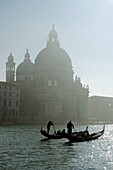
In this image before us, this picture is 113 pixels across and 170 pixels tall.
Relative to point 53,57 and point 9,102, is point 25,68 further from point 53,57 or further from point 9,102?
point 9,102

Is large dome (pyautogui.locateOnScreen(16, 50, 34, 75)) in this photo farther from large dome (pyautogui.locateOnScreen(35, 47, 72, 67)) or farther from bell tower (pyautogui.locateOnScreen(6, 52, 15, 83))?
large dome (pyautogui.locateOnScreen(35, 47, 72, 67))

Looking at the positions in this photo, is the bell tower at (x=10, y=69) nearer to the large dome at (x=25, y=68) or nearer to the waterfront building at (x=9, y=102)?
the large dome at (x=25, y=68)

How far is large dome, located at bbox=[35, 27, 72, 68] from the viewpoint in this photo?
93.6 metres

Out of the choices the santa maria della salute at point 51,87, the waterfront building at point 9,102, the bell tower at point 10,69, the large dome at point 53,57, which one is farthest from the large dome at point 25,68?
the waterfront building at point 9,102

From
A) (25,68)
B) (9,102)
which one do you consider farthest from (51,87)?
(9,102)

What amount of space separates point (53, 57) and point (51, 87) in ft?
23.5

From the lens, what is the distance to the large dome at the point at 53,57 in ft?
307

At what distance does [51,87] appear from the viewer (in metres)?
91.9

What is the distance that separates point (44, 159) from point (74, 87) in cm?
7495

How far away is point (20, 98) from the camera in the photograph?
87.9 m

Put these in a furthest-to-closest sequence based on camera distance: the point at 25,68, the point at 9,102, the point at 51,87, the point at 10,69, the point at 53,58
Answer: the point at 25,68, the point at 10,69, the point at 53,58, the point at 51,87, the point at 9,102

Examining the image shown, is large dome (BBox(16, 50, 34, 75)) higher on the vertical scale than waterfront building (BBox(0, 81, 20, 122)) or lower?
higher

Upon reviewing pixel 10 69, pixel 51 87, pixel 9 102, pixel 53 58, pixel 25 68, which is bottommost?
pixel 9 102

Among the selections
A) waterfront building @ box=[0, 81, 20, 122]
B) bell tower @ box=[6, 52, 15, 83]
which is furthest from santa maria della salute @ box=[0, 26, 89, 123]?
waterfront building @ box=[0, 81, 20, 122]
